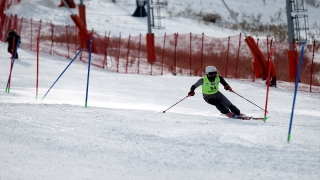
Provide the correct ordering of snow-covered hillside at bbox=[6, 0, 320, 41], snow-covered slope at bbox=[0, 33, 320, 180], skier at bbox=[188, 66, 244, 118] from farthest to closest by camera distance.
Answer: snow-covered hillside at bbox=[6, 0, 320, 41] < skier at bbox=[188, 66, 244, 118] < snow-covered slope at bbox=[0, 33, 320, 180]

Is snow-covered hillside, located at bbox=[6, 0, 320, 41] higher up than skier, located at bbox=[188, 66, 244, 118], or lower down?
higher up

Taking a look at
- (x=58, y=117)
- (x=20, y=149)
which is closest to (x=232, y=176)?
(x=20, y=149)

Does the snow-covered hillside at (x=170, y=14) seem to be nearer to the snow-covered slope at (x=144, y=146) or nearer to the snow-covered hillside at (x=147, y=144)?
the snow-covered hillside at (x=147, y=144)

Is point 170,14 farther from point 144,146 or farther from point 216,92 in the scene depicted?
point 144,146

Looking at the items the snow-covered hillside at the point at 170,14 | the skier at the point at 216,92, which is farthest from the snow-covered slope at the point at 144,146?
the snow-covered hillside at the point at 170,14

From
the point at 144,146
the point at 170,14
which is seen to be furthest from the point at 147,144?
the point at 170,14

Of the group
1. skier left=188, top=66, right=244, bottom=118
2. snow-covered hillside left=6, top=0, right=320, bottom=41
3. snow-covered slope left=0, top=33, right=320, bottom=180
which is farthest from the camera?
snow-covered hillside left=6, top=0, right=320, bottom=41

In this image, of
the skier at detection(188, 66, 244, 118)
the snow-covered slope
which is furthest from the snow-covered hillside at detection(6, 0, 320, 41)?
the snow-covered slope

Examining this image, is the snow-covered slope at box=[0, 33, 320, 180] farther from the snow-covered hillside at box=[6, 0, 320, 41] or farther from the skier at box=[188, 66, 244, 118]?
the snow-covered hillside at box=[6, 0, 320, 41]

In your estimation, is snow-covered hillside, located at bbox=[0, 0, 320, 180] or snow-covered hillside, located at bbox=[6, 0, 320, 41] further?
snow-covered hillside, located at bbox=[6, 0, 320, 41]

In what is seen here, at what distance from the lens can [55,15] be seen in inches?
1533

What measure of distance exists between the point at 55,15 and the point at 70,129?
31798mm

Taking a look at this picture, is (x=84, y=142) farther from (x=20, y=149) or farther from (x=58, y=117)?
(x=58, y=117)

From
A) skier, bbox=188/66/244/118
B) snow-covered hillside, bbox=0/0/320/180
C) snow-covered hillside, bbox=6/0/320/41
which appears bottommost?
snow-covered hillside, bbox=0/0/320/180
